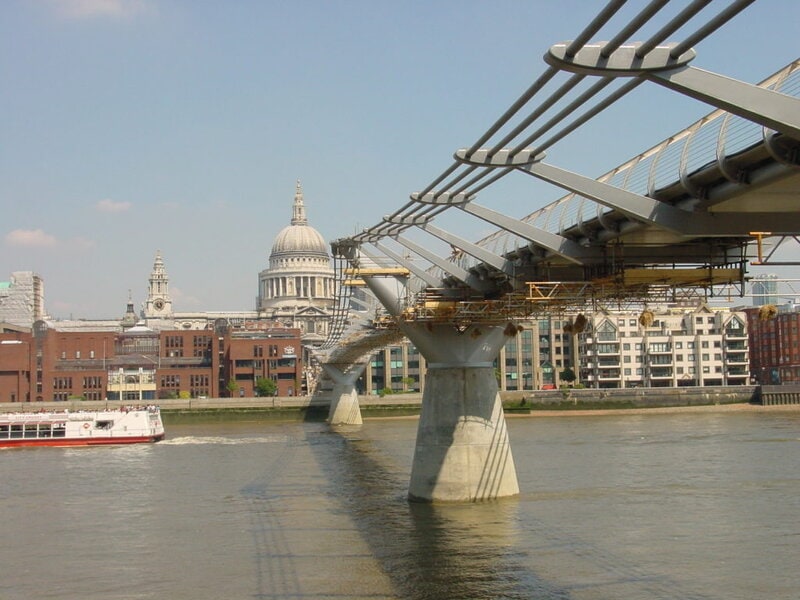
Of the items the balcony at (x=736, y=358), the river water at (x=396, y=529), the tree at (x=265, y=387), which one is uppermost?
the balcony at (x=736, y=358)

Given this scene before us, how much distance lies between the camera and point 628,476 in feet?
142

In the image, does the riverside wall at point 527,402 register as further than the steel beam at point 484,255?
Yes

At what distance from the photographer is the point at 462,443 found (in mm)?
36219

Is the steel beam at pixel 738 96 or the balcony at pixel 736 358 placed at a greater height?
the steel beam at pixel 738 96

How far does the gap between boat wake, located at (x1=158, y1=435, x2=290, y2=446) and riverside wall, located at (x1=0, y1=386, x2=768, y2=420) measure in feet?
89.9

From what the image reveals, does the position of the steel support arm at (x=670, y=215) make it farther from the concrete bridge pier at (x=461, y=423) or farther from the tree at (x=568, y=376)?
the tree at (x=568, y=376)

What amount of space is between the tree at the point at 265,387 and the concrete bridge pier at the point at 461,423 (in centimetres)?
8648

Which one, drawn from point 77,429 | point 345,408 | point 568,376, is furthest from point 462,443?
point 568,376

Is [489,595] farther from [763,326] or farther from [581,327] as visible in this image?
[763,326]

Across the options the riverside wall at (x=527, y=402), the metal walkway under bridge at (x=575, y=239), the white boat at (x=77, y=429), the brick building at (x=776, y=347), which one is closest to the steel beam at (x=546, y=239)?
the metal walkway under bridge at (x=575, y=239)

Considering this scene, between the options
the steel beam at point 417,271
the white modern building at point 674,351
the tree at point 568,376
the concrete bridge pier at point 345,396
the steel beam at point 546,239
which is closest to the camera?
the steel beam at point 546,239

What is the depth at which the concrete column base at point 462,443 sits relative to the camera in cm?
3594

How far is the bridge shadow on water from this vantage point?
77.4ft

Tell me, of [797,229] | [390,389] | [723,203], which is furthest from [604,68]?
[390,389]
